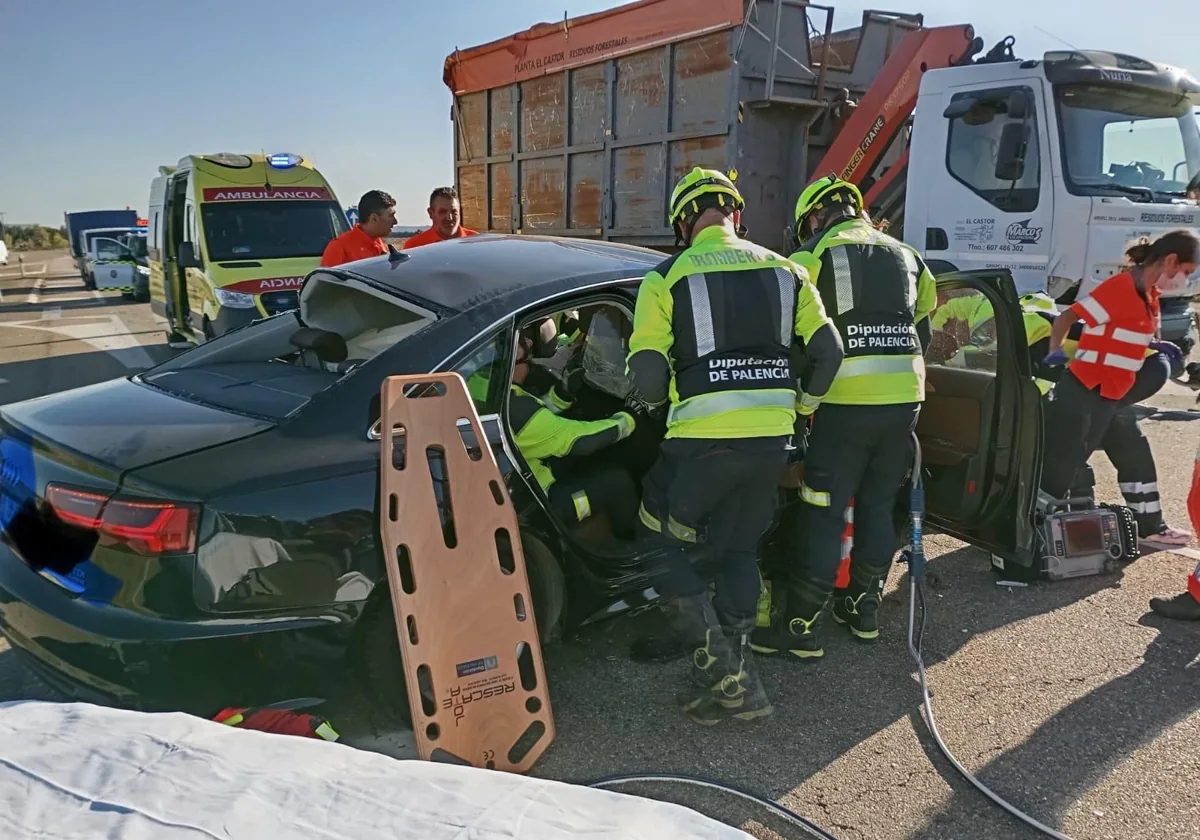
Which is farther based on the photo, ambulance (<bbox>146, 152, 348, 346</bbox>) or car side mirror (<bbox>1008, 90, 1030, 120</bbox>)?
ambulance (<bbox>146, 152, 348, 346</bbox>)

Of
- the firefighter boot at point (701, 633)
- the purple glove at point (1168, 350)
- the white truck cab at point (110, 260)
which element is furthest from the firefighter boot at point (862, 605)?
the white truck cab at point (110, 260)

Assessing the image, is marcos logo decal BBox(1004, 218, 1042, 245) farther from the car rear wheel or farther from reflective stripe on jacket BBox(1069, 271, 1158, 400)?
the car rear wheel

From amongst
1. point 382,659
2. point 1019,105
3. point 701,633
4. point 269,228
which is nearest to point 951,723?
point 701,633

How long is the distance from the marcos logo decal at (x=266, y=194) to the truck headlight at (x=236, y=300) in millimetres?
1324

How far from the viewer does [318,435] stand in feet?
8.79

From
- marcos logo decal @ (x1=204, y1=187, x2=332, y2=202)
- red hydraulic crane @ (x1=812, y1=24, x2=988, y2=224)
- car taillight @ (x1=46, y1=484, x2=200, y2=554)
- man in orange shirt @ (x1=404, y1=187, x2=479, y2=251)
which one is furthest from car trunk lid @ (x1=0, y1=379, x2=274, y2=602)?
red hydraulic crane @ (x1=812, y1=24, x2=988, y2=224)

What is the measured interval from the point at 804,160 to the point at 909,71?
44.7 inches

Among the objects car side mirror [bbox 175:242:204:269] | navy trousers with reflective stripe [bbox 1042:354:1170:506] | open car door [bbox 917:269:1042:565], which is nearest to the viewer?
open car door [bbox 917:269:1042:565]

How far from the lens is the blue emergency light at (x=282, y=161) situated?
931 centimetres

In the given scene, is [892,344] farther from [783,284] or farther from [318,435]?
[318,435]

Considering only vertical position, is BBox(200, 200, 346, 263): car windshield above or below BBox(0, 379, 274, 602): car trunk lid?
above

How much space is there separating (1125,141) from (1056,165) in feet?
2.72

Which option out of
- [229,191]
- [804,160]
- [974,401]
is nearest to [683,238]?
[974,401]

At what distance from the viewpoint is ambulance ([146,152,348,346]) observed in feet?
26.9
